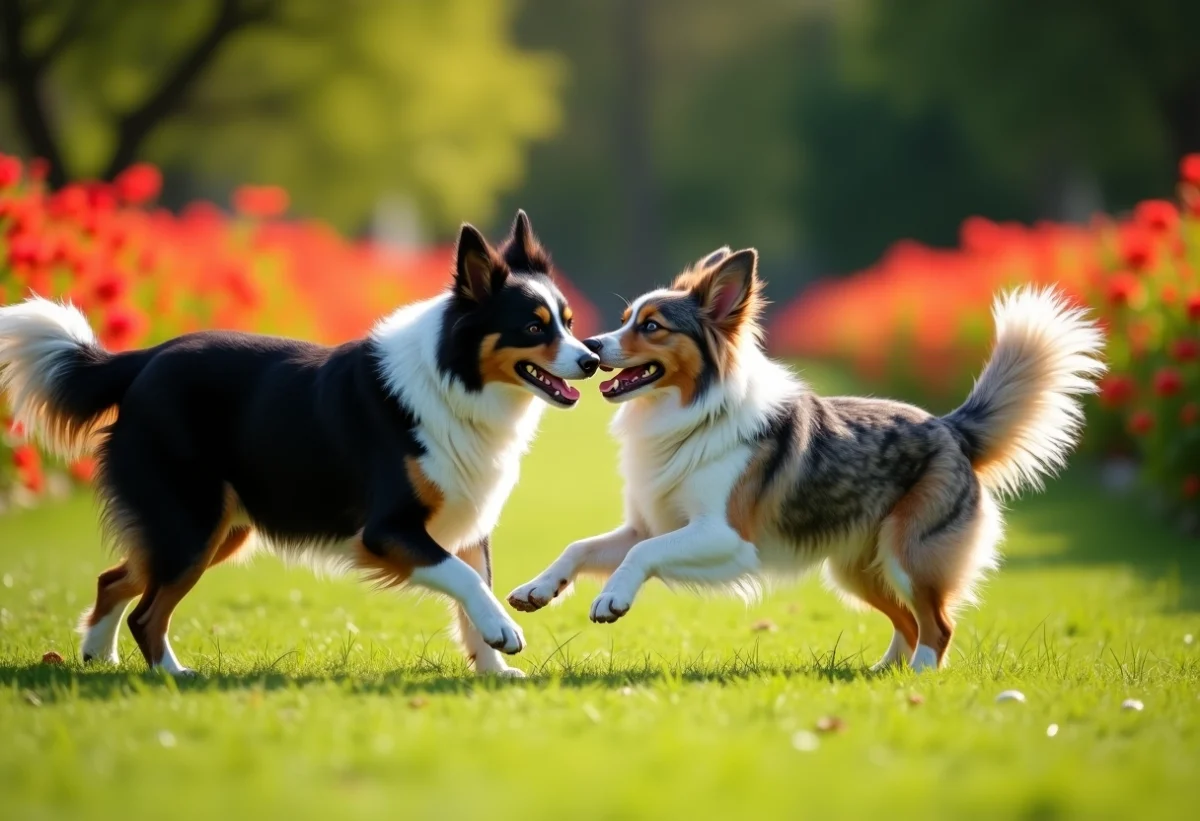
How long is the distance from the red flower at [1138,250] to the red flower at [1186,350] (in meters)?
1.56

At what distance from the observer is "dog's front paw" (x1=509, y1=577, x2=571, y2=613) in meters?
6.19

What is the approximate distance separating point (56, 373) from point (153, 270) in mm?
7708

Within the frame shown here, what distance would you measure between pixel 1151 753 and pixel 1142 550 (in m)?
7.15

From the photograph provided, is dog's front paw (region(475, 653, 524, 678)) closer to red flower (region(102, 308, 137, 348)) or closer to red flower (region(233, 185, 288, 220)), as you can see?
red flower (region(102, 308, 137, 348))

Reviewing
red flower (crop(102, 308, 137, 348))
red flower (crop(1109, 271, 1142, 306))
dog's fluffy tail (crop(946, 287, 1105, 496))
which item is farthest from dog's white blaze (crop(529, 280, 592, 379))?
red flower (crop(1109, 271, 1142, 306))

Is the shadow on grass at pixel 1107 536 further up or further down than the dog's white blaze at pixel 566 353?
further down

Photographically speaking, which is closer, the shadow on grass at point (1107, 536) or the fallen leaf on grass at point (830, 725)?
the fallen leaf on grass at point (830, 725)

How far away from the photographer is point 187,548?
6.18 meters

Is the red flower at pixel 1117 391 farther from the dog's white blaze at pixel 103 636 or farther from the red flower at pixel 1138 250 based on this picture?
the dog's white blaze at pixel 103 636

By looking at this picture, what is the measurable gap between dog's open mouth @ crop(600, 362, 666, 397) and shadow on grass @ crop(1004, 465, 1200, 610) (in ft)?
13.8

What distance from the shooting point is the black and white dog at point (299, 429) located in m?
6.19

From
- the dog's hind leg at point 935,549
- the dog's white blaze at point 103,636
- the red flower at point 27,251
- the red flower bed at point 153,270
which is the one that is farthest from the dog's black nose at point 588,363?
the red flower at point 27,251

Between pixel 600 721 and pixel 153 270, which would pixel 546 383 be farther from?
pixel 153 270

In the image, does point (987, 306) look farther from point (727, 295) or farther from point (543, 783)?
point (543, 783)
